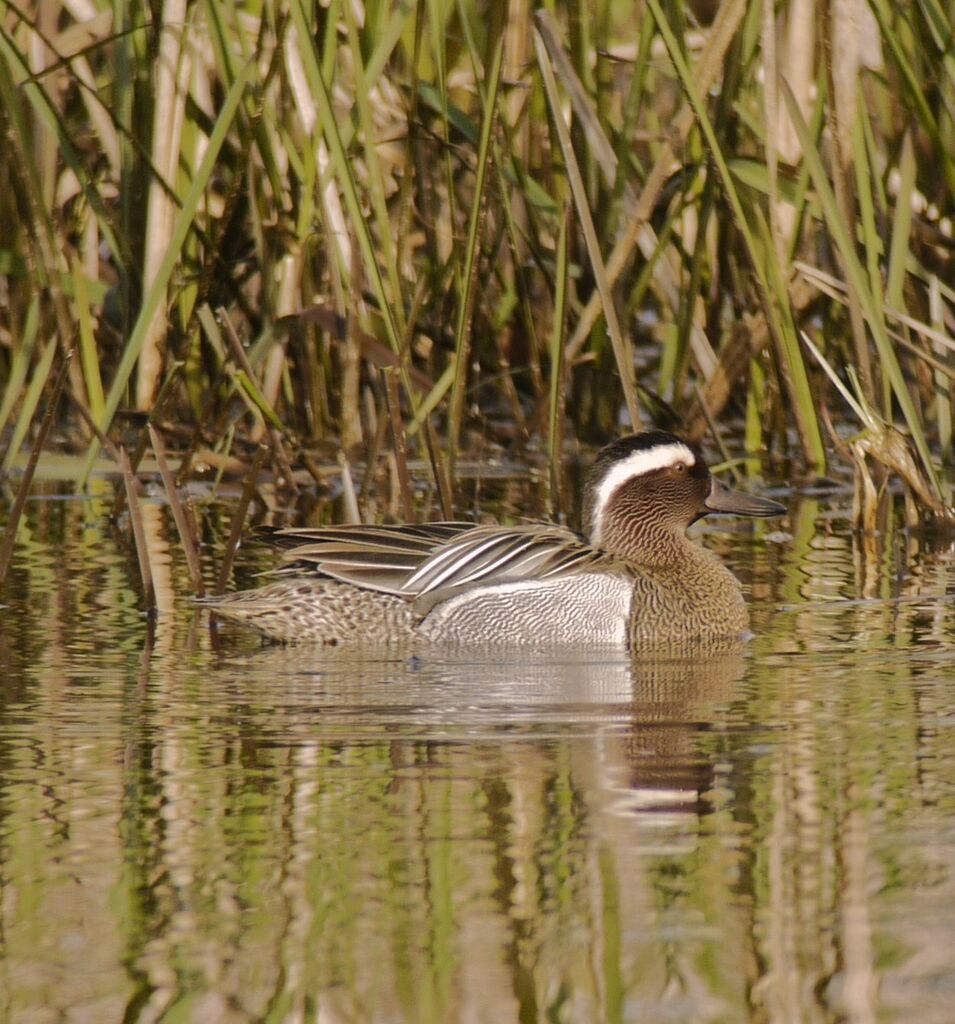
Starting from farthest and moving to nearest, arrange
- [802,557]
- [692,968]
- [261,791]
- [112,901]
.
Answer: [802,557] < [261,791] < [112,901] < [692,968]

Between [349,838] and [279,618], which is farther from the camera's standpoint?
[279,618]

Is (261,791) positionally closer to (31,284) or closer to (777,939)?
(777,939)

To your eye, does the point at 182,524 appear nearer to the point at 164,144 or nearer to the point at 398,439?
the point at 398,439

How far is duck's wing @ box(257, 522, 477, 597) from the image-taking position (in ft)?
21.9

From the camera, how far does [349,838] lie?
4098mm

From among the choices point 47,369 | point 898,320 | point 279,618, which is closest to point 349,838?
point 279,618

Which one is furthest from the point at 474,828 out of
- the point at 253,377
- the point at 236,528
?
the point at 253,377

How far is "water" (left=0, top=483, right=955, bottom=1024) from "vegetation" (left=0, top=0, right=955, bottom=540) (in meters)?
1.22

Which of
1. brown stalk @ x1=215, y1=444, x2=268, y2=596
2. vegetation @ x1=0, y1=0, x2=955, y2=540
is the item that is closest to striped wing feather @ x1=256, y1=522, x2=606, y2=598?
brown stalk @ x1=215, y1=444, x2=268, y2=596

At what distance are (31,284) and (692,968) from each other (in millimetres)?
5172

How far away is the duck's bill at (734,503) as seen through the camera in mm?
7199

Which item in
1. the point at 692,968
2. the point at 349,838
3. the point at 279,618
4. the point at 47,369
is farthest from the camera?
the point at 47,369

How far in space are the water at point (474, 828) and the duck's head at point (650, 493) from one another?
2.51 feet

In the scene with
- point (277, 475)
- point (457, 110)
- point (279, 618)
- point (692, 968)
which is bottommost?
point (692, 968)
